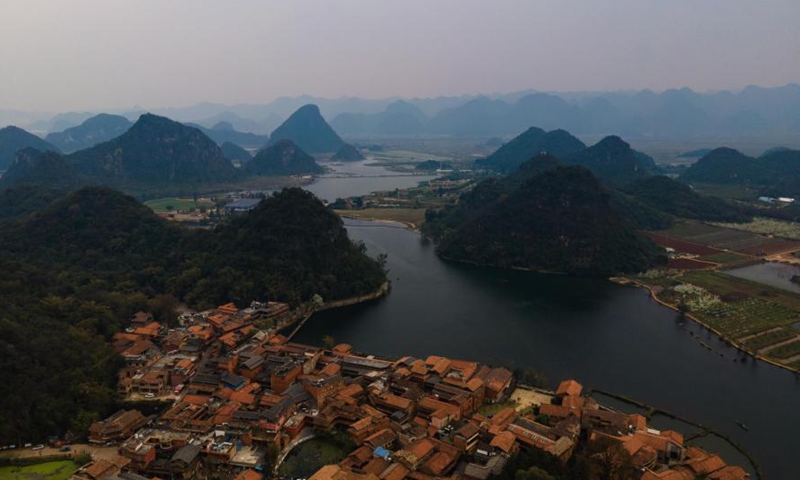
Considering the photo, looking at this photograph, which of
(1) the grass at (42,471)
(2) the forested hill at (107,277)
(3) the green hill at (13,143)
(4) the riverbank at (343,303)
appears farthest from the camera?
(3) the green hill at (13,143)

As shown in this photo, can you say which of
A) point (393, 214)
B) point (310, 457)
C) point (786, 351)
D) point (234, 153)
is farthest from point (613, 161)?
point (234, 153)

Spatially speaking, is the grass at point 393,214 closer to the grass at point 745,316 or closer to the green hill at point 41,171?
the grass at point 745,316

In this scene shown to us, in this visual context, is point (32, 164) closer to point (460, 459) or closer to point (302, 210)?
point (302, 210)

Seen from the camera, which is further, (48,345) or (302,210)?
(302,210)

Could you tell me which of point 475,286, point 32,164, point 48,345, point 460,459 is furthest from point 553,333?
point 32,164

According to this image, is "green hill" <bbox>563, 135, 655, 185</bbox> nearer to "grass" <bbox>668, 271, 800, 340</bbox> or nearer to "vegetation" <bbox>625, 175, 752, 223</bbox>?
"vegetation" <bbox>625, 175, 752, 223</bbox>

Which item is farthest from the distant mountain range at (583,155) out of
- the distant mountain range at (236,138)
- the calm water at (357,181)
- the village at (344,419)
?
the distant mountain range at (236,138)

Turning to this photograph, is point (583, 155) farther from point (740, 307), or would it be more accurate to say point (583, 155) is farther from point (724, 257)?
point (740, 307)
